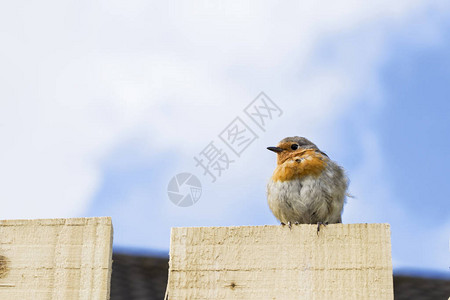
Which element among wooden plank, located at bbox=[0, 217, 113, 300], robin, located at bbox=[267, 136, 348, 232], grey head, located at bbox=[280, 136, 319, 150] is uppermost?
grey head, located at bbox=[280, 136, 319, 150]

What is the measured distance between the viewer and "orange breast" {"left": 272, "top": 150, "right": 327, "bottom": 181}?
18.5 ft

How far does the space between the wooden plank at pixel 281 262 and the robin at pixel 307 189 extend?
3043 millimetres

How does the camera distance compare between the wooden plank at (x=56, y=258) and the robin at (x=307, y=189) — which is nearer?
the wooden plank at (x=56, y=258)

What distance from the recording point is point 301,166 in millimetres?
5703

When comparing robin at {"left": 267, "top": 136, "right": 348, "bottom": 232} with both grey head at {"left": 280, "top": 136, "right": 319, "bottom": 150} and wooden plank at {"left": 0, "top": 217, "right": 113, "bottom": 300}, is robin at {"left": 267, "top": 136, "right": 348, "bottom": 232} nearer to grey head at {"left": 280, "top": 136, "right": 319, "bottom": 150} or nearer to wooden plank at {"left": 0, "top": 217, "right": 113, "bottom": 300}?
grey head at {"left": 280, "top": 136, "right": 319, "bottom": 150}

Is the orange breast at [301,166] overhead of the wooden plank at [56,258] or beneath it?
overhead

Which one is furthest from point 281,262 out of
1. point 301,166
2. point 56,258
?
point 301,166

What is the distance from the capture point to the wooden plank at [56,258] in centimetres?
241

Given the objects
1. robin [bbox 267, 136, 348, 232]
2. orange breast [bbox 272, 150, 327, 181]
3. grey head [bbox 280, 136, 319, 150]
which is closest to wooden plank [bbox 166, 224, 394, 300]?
robin [bbox 267, 136, 348, 232]

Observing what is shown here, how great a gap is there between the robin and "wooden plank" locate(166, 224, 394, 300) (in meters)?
3.04

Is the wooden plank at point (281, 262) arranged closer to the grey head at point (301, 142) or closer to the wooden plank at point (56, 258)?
the wooden plank at point (56, 258)

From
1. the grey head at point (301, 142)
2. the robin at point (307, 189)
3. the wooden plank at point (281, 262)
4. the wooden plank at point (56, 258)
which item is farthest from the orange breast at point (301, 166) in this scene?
the wooden plank at point (56, 258)

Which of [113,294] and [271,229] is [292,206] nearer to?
[113,294]


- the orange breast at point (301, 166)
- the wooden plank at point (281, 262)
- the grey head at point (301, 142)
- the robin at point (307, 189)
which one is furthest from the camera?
the grey head at point (301, 142)
